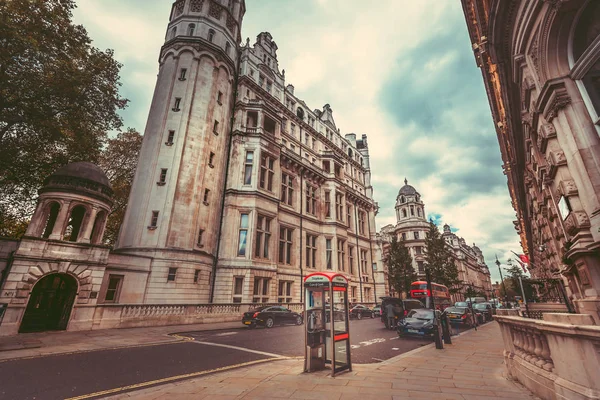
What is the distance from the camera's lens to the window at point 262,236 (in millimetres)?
25484

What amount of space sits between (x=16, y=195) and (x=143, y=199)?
35.0 feet

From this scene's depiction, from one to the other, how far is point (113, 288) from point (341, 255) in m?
25.5

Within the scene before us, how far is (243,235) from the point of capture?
24688 mm

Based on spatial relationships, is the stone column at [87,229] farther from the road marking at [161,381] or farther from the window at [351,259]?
the window at [351,259]

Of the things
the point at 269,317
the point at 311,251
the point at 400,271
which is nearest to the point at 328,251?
the point at 311,251

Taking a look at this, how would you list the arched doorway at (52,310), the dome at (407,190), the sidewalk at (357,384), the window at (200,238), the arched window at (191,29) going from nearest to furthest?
the sidewalk at (357,384)
the arched doorway at (52,310)
the window at (200,238)
the arched window at (191,29)
the dome at (407,190)

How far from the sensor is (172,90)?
2439cm

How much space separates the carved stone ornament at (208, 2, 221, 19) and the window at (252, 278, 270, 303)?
2886cm

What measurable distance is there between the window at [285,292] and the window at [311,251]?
410 cm

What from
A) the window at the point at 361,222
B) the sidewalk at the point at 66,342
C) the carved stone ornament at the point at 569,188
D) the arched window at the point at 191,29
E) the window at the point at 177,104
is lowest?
the sidewalk at the point at 66,342

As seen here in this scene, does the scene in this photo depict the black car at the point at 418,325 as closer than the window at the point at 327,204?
Yes

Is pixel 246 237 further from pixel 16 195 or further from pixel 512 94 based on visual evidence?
pixel 512 94

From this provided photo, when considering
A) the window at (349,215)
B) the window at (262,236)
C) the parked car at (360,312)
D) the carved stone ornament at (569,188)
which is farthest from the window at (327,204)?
the carved stone ornament at (569,188)

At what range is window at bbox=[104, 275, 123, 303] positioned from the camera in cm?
1752
